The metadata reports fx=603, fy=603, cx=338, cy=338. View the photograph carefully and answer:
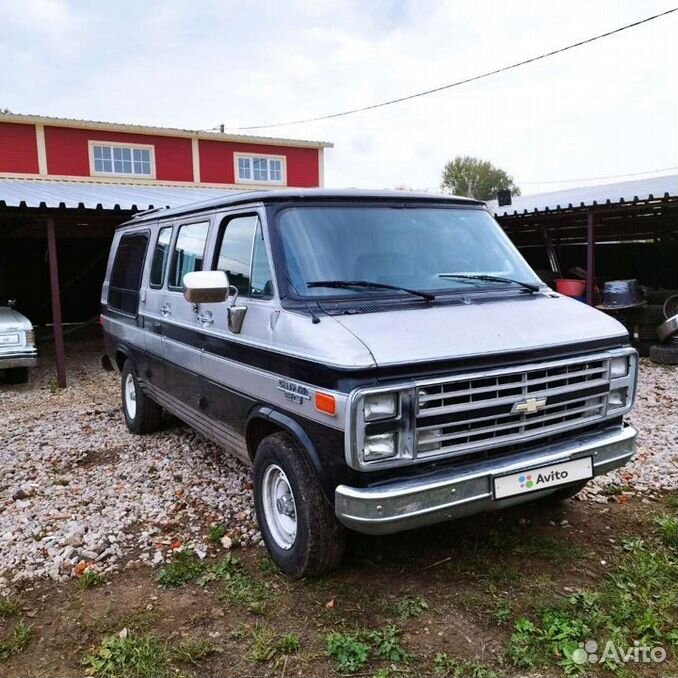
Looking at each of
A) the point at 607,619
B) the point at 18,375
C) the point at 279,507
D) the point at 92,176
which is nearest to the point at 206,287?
the point at 279,507

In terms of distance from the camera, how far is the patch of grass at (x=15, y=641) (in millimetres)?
2943

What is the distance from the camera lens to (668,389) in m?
8.11

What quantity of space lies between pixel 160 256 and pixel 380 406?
10.7 ft

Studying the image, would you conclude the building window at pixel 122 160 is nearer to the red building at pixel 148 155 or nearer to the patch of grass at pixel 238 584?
the red building at pixel 148 155

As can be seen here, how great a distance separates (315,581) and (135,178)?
19.1 metres

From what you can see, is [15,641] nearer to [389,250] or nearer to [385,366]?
[385,366]

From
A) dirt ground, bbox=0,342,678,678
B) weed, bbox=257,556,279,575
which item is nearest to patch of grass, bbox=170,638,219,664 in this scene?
dirt ground, bbox=0,342,678,678

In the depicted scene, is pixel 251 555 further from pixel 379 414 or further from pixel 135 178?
pixel 135 178

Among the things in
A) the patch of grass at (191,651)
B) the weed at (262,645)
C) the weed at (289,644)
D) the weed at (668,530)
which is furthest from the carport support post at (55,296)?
the weed at (668,530)

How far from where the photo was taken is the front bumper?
902cm

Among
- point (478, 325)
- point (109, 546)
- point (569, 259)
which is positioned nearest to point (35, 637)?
point (109, 546)

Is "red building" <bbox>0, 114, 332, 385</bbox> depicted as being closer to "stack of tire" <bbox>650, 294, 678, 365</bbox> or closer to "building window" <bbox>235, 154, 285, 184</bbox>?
"building window" <bbox>235, 154, 285, 184</bbox>

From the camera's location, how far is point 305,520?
10.5 ft

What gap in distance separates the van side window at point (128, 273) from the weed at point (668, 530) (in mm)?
4751
